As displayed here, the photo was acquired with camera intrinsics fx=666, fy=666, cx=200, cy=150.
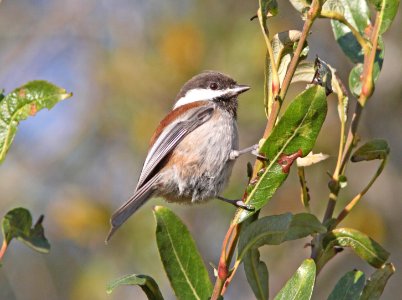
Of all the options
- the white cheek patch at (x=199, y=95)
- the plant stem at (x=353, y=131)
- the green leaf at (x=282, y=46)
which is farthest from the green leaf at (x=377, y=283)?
the white cheek patch at (x=199, y=95)

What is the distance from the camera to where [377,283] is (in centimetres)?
209

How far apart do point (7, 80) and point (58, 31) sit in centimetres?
87

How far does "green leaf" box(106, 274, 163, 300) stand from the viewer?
2.04 m

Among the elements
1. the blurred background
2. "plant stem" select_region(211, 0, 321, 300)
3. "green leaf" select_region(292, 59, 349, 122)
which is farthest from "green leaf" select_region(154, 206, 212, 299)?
the blurred background

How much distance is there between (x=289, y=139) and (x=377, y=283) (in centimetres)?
54

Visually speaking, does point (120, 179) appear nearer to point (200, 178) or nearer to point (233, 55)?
point (233, 55)

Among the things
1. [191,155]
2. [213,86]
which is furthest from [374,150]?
[213,86]

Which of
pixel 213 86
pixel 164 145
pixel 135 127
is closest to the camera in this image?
pixel 164 145

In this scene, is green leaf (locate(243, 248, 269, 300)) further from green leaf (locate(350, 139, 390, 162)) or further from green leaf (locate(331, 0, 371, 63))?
green leaf (locate(331, 0, 371, 63))

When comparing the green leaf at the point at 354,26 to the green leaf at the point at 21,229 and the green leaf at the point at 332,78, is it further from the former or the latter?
the green leaf at the point at 21,229

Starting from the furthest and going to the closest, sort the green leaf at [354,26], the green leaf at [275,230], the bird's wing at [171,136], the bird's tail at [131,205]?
the bird's wing at [171,136], the bird's tail at [131,205], the green leaf at [354,26], the green leaf at [275,230]

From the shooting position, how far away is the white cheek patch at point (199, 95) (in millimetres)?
4168

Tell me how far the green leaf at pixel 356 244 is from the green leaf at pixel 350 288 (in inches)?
3.4

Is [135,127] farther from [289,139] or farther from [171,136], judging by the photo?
[289,139]
